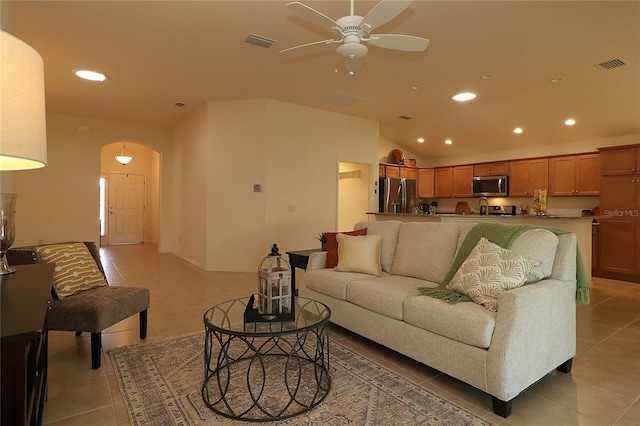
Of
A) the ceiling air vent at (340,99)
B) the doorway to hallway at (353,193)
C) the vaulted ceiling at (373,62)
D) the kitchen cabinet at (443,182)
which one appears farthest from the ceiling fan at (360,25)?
the kitchen cabinet at (443,182)

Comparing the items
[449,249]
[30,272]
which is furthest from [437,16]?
[30,272]

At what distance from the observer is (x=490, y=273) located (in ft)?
6.98

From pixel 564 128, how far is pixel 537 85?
208 cm

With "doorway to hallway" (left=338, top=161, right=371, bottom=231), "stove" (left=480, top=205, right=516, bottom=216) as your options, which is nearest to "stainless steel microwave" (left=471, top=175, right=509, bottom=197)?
"stove" (left=480, top=205, right=516, bottom=216)

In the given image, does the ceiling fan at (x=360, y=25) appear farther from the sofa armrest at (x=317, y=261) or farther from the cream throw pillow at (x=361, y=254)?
the sofa armrest at (x=317, y=261)

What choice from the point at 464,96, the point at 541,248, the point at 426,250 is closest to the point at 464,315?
the point at 541,248

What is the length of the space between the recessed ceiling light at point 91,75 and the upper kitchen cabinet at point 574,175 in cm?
762

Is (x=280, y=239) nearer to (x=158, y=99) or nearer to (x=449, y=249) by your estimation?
(x=158, y=99)

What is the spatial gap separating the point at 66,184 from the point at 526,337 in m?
7.92

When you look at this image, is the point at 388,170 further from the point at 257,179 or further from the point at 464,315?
→ the point at 464,315

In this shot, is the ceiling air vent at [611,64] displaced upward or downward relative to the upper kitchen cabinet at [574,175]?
upward

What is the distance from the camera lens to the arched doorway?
9.33 meters

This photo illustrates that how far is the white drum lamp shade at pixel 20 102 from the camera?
0.93m

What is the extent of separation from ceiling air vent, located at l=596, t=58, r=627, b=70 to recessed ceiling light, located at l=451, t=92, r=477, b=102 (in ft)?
4.87
